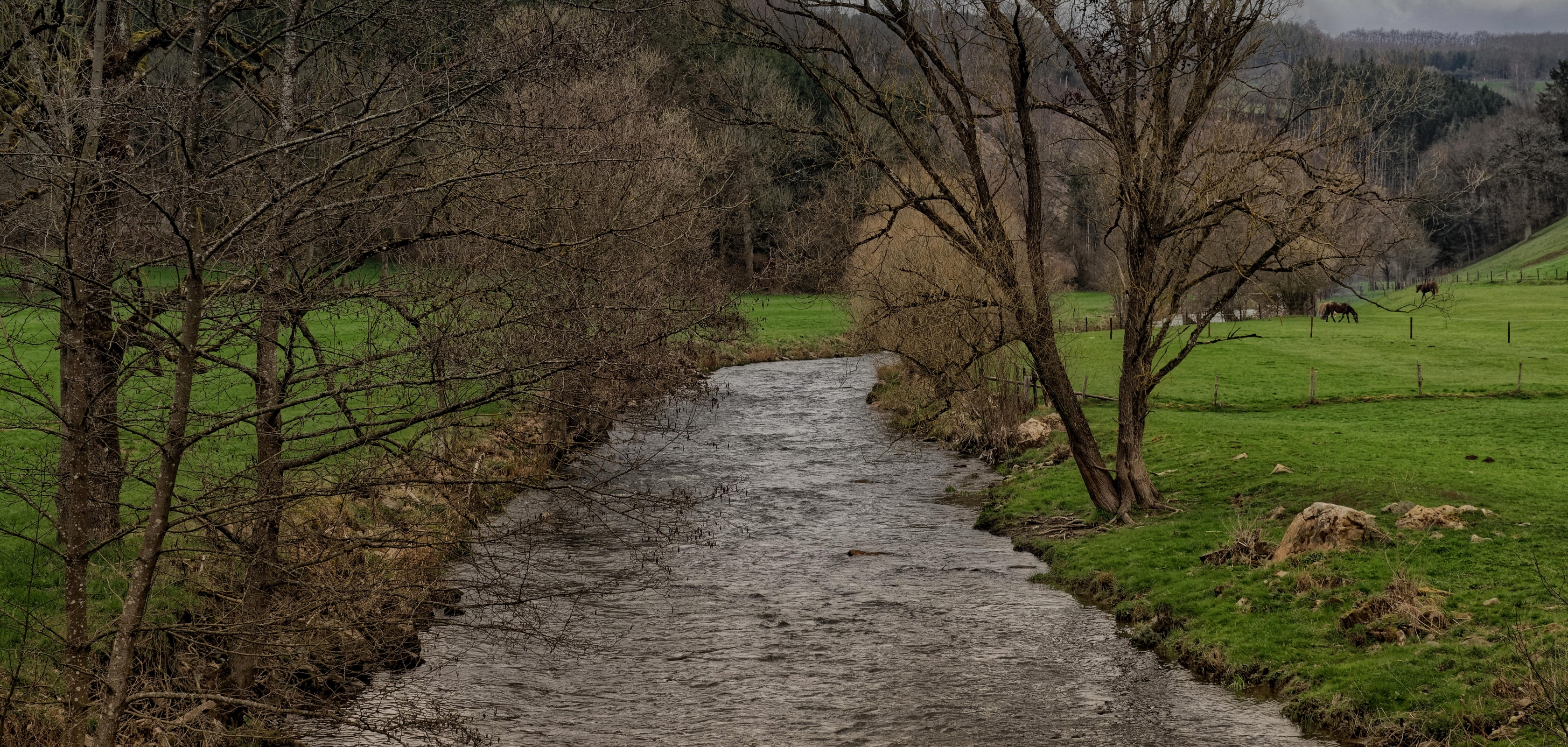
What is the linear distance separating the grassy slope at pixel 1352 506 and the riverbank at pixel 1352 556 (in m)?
0.04

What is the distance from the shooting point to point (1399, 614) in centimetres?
1382

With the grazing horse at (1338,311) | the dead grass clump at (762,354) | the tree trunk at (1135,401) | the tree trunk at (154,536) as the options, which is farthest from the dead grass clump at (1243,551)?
the grazing horse at (1338,311)

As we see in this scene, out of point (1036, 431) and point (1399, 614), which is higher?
point (1036, 431)

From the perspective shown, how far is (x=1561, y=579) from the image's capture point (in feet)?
45.6

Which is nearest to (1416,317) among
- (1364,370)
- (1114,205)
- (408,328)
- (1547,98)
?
(1364,370)

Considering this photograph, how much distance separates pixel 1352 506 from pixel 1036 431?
11.7 metres

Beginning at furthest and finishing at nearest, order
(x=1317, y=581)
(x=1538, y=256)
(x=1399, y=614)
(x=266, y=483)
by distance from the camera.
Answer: (x=1538, y=256)
(x=1317, y=581)
(x=1399, y=614)
(x=266, y=483)

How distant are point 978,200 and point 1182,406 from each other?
16.1 m

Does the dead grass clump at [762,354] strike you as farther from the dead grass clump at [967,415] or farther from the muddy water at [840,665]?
the muddy water at [840,665]

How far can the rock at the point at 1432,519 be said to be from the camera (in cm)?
1642

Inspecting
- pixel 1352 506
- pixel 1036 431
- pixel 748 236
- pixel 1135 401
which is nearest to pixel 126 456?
pixel 1135 401

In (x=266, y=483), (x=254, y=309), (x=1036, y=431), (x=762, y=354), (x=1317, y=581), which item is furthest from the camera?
(x=762, y=354)

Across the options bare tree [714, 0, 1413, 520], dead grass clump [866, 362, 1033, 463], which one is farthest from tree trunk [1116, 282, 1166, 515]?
dead grass clump [866, 362, 1033, 463]

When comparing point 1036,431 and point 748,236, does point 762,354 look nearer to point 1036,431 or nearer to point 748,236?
point 1036,431
